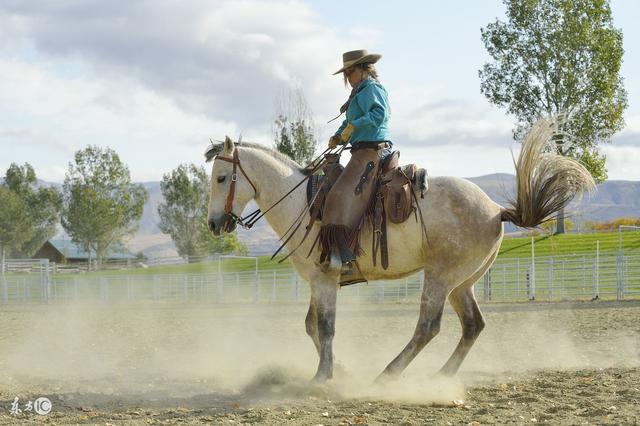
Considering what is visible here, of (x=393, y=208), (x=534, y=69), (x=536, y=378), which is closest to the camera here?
(x=393, y=208)

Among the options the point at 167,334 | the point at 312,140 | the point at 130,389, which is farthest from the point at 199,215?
the point at 130,389

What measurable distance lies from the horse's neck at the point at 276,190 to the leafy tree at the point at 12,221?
253ft

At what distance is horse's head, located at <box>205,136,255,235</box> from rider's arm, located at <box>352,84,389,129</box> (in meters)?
1.33

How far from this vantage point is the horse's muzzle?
7.46 metres

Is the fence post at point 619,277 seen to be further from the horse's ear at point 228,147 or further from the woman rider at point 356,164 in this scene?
the horse's ear at point 228,147

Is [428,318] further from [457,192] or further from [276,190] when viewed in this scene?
[276,190]

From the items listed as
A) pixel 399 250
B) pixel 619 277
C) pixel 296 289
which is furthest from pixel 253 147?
pixel 296 289

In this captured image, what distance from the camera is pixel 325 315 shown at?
728cm

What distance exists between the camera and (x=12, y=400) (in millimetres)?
6711

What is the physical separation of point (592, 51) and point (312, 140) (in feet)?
51.4

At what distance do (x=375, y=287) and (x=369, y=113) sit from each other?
73.0 feet

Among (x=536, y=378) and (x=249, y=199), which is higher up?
(x=249, y=199)

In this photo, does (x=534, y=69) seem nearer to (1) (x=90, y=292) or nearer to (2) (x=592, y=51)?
(2) (x=592, y=51)

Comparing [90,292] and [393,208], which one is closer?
[393,208]
